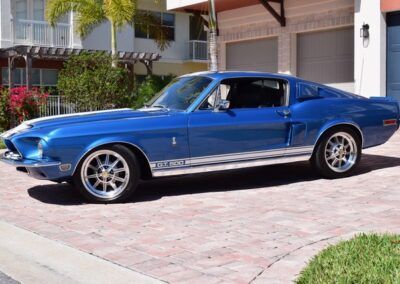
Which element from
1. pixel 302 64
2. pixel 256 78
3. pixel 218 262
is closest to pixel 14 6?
pixel 302 64

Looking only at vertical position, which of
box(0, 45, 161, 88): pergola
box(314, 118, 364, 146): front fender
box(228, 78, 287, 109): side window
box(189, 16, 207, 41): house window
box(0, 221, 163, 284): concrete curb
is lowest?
box(0, 221, 163, 284): concrete curb

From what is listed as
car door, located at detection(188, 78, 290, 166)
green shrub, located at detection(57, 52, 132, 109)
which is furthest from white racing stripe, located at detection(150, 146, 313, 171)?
green shrub, located at detection(57, 52, 132, 109)

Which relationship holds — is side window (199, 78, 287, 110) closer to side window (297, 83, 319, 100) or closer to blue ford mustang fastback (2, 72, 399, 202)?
blue ford mustang fastback (2, 72, 399, 202)

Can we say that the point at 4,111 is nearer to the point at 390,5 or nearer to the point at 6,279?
the point at 390,5

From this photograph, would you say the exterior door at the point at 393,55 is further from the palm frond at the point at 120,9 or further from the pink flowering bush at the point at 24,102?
the pink flowering bush at the point at 24,102

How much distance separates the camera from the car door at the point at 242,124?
780 cm

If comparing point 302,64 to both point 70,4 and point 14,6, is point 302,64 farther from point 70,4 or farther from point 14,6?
point 14,6

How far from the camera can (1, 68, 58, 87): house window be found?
94.9 feet

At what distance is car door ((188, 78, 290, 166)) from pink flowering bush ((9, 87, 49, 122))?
→ 1085cm

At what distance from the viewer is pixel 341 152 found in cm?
881

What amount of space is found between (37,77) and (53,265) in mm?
25668

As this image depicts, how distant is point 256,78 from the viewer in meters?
8.49

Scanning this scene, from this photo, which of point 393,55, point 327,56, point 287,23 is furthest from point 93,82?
point 393,55

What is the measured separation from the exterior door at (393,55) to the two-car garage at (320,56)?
1.84 m
